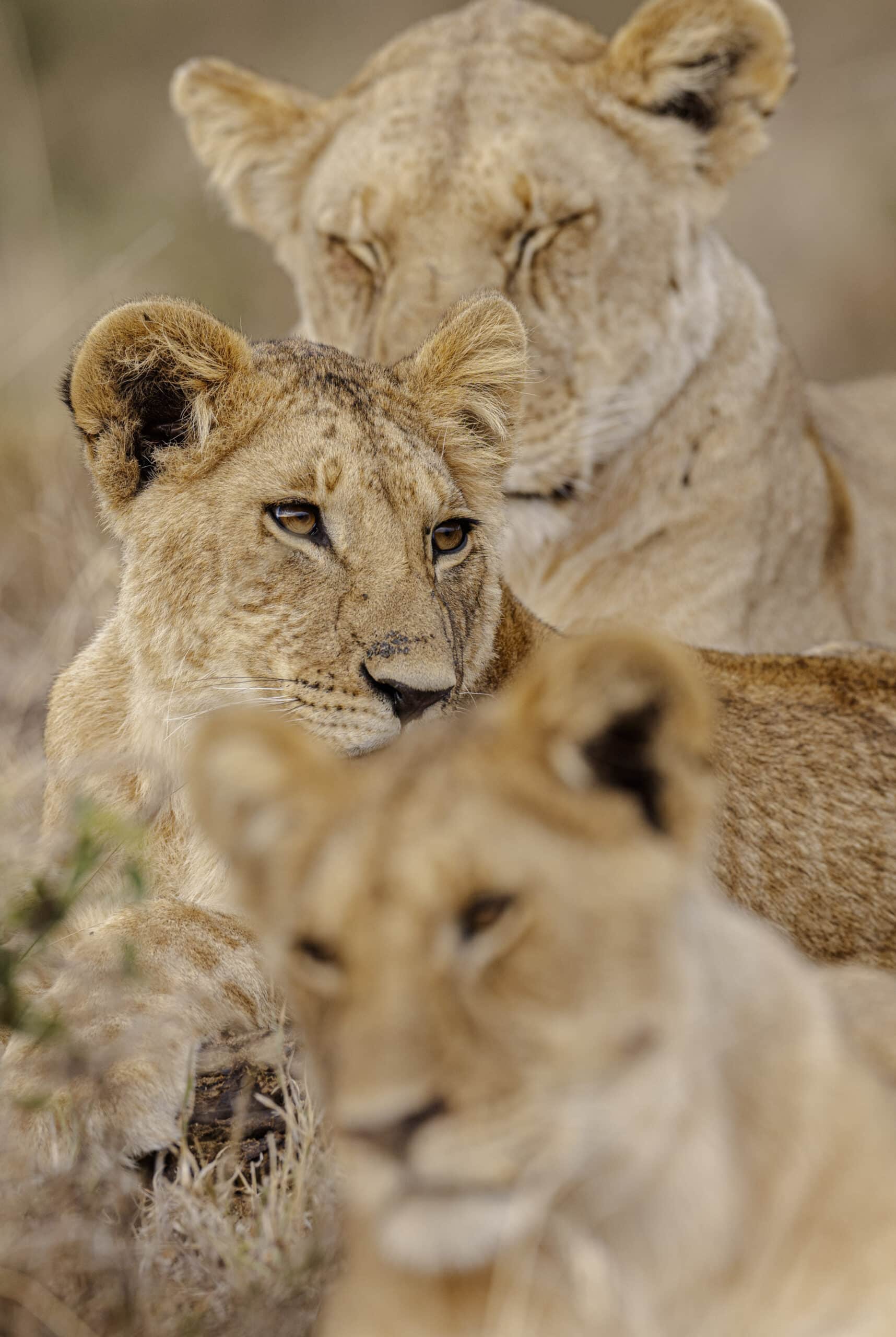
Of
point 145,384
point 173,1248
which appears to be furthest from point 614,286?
point 173,1248

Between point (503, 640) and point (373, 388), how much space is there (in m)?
0.52

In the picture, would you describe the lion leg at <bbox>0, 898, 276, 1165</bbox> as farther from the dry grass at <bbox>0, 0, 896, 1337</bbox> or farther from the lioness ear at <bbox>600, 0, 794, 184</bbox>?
the lioness ear at <bbox>600, 0, 794, 184</bbox>

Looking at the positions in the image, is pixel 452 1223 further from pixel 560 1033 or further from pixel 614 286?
pixel 614 286

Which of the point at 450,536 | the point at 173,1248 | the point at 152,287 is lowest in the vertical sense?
the point at 152,287

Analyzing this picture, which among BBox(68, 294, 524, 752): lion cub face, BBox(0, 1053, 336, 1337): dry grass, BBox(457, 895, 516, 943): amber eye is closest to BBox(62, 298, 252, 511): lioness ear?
BBox(68, 294, 524, 752): lion cub face

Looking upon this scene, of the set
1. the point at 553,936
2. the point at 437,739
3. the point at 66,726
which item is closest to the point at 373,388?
the point at 66,726

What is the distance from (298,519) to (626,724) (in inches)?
55.6

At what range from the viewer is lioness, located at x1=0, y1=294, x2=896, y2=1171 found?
106 inches

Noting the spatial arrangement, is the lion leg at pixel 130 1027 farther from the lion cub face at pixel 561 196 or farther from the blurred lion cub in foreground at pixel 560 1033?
the lion cub face at pixel 561 196

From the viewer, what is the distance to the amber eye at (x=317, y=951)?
1.51 m

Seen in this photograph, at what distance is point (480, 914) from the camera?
1.46m

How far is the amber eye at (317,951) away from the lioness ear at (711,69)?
3.25 metres

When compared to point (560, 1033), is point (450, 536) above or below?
below

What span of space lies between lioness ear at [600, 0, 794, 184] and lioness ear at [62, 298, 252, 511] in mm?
1785
